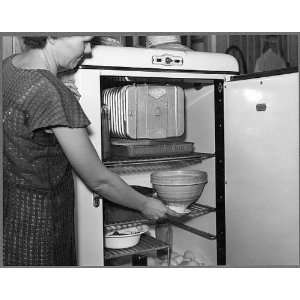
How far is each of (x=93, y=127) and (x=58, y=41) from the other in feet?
1.21

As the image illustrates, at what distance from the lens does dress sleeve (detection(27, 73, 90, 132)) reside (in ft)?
4.45

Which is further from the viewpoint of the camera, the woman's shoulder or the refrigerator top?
the refrigerator top

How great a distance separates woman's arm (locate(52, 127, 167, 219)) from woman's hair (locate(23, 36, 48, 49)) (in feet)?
1.12

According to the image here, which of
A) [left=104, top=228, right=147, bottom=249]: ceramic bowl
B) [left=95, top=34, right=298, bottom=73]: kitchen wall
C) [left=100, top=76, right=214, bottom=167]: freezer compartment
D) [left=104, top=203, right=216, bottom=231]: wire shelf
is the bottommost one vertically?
[left=104, top=228, right=147, bottom=249]: ceramic bowl

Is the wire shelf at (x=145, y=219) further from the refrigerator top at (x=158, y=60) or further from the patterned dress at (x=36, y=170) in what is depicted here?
the refrigerator top at (x=158, y=60)

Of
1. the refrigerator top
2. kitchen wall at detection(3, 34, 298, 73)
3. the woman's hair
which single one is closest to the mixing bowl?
the refrigerator top

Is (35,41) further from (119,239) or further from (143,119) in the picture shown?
(119,239)

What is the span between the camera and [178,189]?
197 centimetres

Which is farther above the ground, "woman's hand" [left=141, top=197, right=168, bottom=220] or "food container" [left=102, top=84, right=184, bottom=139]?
"food container" [left=102, top=84, right=184, bottom=139]

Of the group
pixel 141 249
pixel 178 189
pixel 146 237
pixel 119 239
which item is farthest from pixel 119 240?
pixel 178 189

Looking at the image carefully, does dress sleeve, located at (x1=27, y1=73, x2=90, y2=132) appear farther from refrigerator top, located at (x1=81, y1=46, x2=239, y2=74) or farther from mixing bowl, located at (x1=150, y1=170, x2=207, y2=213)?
mixing bowl, located at (x1=150, y1=170, x2=207, y2=213)

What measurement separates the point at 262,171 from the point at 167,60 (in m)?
0.64

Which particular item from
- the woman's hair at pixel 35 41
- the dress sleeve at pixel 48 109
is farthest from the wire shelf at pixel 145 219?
the woman's hair at pixel 35 41

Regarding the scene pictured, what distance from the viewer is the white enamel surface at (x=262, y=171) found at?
1619mm
